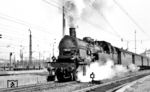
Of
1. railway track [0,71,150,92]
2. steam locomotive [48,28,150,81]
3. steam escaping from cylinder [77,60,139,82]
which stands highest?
steam locomotive [48,28,150,81]

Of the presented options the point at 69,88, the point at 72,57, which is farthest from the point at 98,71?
the point at 69,88

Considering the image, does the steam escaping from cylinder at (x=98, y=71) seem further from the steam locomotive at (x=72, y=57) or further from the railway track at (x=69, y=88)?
the railway track at (x=69, y=88)

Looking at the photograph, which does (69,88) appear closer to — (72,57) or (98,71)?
(72,57)

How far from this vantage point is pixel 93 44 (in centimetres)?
2625

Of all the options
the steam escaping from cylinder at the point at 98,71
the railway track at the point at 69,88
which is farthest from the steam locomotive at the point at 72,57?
the railway track at the point at 69,88

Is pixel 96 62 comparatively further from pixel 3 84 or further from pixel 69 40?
pixel 3 84

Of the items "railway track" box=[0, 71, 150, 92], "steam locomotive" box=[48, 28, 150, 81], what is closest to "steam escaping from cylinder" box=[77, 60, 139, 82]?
"steam locomotive" box=[48, 28, 150, 81]

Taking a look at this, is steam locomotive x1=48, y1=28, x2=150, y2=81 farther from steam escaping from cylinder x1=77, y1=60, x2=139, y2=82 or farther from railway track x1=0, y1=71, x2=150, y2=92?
railway track x1=0, y1=71, x2=150, y2=92

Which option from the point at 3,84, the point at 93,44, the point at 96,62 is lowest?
the point at 3,84

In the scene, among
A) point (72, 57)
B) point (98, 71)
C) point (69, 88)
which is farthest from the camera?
point (98, 71)

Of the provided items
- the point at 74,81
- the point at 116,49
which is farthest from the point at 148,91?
the point at 116,49

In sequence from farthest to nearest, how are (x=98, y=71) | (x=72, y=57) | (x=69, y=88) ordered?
(x=98, y=71) → (x=72, y=57) → (x=69, y=88)

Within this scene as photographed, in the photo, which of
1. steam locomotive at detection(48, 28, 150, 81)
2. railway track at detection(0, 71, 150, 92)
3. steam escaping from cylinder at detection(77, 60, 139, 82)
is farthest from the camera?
steam escaping from cylinder at detection(77, 60, 139, 82)

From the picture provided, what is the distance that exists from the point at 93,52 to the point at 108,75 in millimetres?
3650
